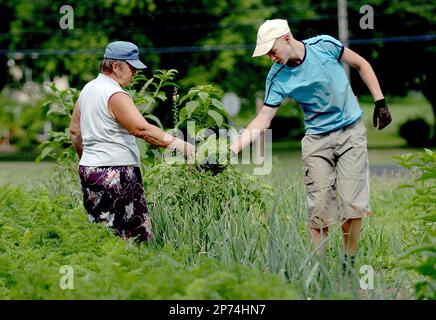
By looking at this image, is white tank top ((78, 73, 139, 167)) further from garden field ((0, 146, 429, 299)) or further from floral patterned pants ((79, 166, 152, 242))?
garden field ((0, 146, 429, 299))

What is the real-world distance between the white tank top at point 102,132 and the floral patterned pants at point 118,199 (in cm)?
6

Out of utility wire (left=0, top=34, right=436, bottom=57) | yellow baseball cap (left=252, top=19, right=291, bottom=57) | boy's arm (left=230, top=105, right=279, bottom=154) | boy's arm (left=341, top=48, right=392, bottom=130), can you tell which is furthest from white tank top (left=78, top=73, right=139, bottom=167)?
utility wire (left=0, top=34, right=436, bottom=57)

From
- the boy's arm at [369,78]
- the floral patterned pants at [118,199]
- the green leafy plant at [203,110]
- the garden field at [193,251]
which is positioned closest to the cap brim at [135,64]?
the floral patterned pants at [118,199]

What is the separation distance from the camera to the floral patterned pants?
6.11m

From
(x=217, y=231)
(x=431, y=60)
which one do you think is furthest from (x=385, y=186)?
(x=431, y=60)

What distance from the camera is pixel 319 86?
20.1 ft

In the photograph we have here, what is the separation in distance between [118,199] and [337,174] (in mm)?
Answer: 1504

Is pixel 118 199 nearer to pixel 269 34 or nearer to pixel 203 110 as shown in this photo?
pixel 203 110

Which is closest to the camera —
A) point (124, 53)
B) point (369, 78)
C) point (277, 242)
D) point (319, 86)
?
point (277, 242)

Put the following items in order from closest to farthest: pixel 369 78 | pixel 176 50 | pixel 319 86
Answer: pixel 319 86
pixel 369 78
pixel 176 50

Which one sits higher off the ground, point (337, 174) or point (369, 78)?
point (369, 78)

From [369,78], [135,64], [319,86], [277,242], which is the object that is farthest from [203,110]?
[277,242]
